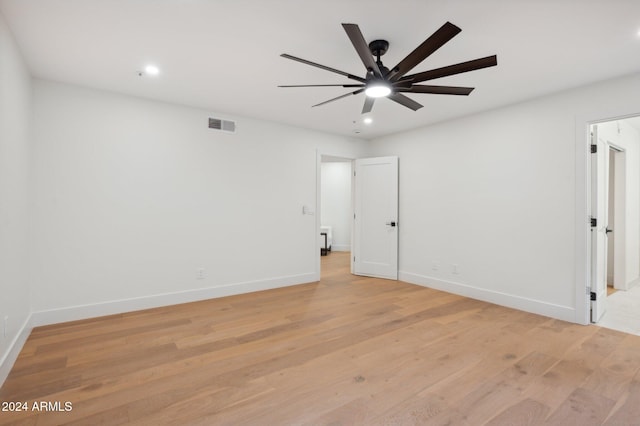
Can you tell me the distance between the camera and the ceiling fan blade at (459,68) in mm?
2010

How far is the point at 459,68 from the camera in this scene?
6.93 ft

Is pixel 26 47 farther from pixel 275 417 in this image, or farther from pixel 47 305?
pixel 275 417

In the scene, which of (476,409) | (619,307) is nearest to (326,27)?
(476,409)

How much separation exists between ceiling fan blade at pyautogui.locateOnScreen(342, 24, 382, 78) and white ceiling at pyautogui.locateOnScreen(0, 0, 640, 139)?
32 cm

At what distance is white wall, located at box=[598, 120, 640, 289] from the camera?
4.56 meters

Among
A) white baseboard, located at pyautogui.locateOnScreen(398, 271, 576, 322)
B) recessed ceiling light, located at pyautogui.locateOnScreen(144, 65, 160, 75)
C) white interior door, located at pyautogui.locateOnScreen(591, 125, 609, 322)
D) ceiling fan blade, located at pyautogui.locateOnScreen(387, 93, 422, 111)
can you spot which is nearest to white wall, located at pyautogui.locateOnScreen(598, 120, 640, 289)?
white interior door, located at pyautogui.locateOnScreen(591, 125, 609, 322)

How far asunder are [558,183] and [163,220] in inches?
192

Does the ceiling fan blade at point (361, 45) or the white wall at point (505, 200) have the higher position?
the ceiling fan blade at point (361, 45)

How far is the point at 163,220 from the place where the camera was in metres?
3.97

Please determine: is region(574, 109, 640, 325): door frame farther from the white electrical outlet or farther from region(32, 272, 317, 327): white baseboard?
the white electrical outlet

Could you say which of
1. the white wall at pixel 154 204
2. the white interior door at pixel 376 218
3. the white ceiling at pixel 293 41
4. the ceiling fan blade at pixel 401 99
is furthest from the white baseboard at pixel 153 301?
the ceiling fan blade at pixel 401 99

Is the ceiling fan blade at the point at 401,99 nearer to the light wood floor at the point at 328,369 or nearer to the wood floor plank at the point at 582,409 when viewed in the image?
the light wood floor at the point at 328,369

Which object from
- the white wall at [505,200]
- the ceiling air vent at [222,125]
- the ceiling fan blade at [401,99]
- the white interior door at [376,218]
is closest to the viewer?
the ceiling fan blade at [401,99]

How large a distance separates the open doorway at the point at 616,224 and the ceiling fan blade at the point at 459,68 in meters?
2.37
